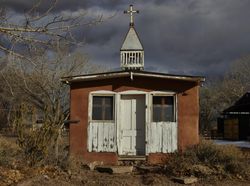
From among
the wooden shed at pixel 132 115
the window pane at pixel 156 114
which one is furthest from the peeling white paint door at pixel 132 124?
the window pane at pixel 156 114

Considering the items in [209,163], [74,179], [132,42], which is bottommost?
[74,179]

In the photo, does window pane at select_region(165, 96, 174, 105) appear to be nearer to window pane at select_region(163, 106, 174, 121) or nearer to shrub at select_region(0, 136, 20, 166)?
window pane at select_region(163, 106, 174, 121)

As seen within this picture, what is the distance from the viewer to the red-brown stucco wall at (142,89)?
14930mm

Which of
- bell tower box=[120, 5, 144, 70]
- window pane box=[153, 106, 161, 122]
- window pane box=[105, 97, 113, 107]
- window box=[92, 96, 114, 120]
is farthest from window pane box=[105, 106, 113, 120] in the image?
bell tower box=[120, 5, 144, 70]

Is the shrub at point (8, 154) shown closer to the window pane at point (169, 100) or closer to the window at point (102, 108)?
the window at point (102, 108)

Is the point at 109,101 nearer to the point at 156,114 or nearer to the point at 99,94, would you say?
the point at 99,94

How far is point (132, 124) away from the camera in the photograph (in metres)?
15.4

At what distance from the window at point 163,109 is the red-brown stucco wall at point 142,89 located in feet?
0.88

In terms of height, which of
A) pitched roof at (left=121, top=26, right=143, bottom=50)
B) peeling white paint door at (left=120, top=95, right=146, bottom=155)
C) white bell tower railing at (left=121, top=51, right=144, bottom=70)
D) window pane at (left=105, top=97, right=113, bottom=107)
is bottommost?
peeling white paint door at (left=120, top=95, right=146, bottom=155)

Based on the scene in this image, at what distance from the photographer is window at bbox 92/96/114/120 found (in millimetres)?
15195

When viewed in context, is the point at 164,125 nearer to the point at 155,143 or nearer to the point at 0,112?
the point at 155,143

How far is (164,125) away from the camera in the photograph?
15008 millimetres

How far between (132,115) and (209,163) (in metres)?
4.27

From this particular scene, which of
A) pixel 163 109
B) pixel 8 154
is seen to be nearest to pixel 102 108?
pixel 163 109
